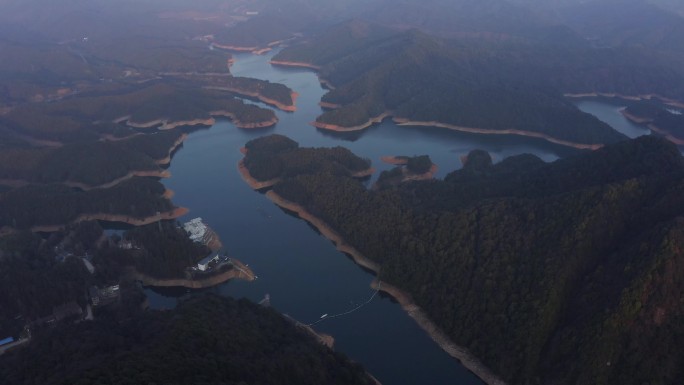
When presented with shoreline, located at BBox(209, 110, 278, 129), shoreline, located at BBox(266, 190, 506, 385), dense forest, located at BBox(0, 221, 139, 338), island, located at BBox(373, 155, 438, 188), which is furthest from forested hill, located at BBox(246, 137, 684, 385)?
shoreline, located at BBox(209, 110, 278, 129)

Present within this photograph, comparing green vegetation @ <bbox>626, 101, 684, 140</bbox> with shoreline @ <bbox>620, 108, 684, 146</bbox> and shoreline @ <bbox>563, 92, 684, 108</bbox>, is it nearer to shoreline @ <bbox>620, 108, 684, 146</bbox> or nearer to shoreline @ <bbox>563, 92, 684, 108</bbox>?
shoreline @ <bbox>620, 108, 684, 146</bbox>

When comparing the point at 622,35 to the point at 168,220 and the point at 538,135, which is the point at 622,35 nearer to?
the point at 538,135

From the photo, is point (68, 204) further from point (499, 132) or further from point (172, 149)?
point (499, 132)

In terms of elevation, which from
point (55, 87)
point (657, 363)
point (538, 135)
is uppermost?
point (657, 363)

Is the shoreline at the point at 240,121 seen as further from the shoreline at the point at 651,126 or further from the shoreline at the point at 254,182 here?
the shoreline at the point at 651,126

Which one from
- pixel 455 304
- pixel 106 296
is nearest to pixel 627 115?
pixel 455 304

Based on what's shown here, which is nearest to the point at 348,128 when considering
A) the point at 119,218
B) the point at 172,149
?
the point at 172,149
